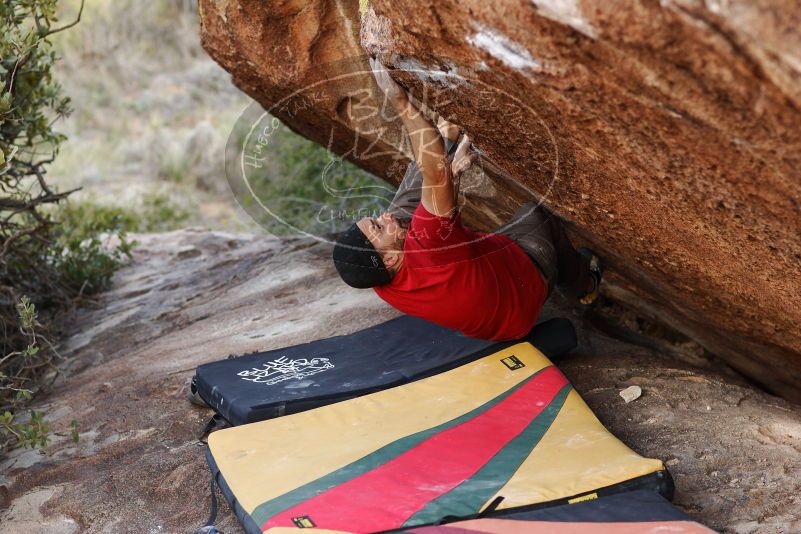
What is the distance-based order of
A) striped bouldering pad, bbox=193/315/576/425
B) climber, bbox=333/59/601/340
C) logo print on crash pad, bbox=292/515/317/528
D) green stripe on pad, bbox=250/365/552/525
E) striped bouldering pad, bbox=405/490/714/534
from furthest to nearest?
striped bouldering pad, bbox=193/315/576/425 < climber, bbox=333/59/601/340 < green stripe on pad, bbox=250/365/552/525 < logo print on crash pad, bbox=292/515/317/528 < striped bouldering pad, bbox=405/490/714/534

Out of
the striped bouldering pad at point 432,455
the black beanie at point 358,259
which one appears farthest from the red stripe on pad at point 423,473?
the black beanie at point 358,259

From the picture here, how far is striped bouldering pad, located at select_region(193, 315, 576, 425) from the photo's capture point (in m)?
3.13

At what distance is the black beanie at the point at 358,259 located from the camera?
2971mm

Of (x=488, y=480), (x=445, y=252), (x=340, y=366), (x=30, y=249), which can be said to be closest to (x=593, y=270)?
(x=445, y=252)

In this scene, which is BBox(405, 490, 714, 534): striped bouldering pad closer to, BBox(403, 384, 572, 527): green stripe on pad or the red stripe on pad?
BBox(403, 384, 572, 527): green stripe on pad

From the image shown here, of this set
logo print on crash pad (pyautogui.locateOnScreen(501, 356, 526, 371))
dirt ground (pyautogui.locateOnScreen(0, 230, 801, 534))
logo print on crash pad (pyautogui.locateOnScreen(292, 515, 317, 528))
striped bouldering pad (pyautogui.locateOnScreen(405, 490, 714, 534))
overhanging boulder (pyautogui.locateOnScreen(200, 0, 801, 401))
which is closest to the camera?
overhanging boulder (pyautogui.locateOnScreen(200, 0, 801, 401))

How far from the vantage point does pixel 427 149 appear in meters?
2.67

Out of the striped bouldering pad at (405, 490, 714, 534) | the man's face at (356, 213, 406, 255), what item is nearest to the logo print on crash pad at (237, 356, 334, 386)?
the man's face at (356, 213, 406, 255)

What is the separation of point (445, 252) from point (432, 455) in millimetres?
723

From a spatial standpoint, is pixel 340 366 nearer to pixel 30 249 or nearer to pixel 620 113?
pixel 620 113

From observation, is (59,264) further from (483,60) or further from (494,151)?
(483,60)

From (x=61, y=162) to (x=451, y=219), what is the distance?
7.51 meters

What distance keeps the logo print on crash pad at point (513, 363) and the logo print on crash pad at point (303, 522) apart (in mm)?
1148

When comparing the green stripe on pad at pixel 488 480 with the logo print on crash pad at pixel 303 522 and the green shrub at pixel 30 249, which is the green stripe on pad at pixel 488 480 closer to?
the logo print on crash pad at pixel 303 522
